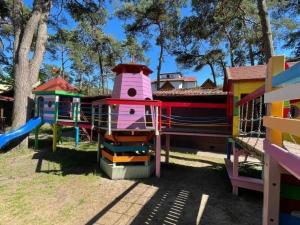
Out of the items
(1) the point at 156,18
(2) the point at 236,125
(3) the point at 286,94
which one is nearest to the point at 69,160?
(2) the point at 236,125

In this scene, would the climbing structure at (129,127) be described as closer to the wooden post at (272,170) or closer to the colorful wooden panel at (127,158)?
the colorful wooden panel at (127,158)

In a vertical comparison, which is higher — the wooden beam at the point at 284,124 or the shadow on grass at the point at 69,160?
the wooden beam at the point at 284,124

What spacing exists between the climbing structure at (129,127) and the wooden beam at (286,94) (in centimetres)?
666

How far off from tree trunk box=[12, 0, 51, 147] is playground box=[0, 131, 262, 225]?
9.10ft

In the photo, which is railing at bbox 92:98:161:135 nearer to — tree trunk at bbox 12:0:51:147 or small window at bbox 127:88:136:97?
small window at bbox 127:88:136:97

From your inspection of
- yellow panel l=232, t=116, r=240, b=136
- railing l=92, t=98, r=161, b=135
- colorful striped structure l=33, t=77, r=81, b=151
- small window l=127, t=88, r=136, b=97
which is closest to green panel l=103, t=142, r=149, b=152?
railing l=92, t=98, r=161, b=135

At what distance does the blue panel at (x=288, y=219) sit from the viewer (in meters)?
2.28

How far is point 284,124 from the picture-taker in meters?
2.04

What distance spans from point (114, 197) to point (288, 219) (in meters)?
5.68

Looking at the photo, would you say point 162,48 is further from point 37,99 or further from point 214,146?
point 37,99

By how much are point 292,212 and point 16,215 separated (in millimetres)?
5913

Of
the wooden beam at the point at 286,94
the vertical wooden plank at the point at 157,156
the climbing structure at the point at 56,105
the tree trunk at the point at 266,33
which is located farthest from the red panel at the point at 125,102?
the wooden beam at the point at 286,94

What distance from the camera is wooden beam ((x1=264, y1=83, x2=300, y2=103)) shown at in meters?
1.75

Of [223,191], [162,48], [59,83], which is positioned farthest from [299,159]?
[162,48]
